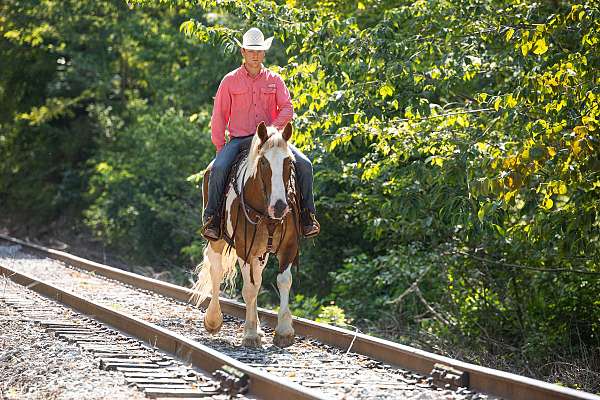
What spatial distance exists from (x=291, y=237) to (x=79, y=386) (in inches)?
133

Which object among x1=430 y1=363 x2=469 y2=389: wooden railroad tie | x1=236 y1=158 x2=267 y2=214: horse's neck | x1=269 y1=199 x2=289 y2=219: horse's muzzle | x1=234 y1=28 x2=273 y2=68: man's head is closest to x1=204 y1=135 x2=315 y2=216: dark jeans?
x1=236 y1=158 x2=267 y2=214: horse's neck

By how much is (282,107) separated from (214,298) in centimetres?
225

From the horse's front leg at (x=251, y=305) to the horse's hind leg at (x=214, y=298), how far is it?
0.68 meters

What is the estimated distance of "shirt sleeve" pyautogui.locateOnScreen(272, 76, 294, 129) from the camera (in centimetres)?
1033

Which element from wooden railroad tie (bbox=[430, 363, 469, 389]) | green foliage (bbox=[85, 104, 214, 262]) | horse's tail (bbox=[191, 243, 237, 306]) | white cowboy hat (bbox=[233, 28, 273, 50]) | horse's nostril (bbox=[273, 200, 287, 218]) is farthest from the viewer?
green foliage (bbox=[85, 104, 214, 262])

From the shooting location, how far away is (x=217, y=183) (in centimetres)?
1030

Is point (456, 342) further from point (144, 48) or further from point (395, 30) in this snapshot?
point (144, 48)

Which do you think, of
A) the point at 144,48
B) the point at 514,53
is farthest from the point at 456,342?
the point at 144,48

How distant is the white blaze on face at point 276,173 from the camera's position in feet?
30.1

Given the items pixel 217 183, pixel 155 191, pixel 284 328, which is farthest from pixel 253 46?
pixel 155 191

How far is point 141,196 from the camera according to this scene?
2311cm

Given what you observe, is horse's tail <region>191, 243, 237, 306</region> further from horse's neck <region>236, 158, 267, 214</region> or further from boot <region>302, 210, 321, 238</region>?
horse's neck <region>236, 158, 267, 214</region>

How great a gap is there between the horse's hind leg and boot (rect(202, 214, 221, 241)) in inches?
31.3

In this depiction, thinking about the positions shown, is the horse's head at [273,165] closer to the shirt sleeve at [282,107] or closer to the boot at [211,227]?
the shirt sleeve at [282,107]
